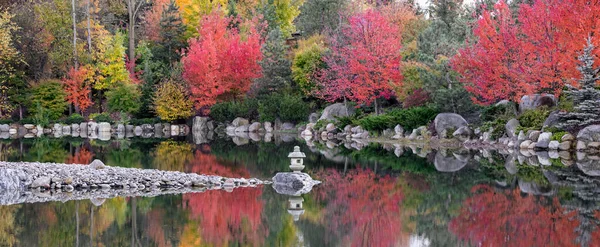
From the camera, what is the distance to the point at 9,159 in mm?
20312

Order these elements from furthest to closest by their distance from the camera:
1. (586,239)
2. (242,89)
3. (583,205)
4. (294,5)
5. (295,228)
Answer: (294,5) < (242,89) < (583,205) < (295,228) < (586,239)

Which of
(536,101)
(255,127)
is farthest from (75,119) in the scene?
(536,101)

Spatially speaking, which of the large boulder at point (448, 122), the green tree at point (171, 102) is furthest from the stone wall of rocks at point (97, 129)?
the large boulder at point (448, 122)

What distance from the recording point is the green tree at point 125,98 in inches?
1582

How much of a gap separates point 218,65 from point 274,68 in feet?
10.8

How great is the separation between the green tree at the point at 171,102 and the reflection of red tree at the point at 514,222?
29014 mm

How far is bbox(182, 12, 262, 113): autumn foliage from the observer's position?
3759 centimetres

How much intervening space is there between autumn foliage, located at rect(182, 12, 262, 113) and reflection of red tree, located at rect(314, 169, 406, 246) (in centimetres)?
2249

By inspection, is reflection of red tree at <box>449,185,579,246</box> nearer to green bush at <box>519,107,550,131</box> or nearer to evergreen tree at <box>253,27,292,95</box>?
green bush at <box>519,107,550,131</box>

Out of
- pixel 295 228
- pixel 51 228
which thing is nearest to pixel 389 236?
pixel 295 228

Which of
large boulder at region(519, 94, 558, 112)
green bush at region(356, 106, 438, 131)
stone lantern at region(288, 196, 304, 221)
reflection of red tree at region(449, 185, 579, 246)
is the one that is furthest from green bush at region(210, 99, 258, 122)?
reflection of red tree at region(449, 185, 579, 246)

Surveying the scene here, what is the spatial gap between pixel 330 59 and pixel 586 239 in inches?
982

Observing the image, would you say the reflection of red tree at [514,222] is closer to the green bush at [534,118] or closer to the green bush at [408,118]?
the green bush at [534,118]

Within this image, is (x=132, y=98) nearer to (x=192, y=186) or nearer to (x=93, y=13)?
(x=93, y=13)
